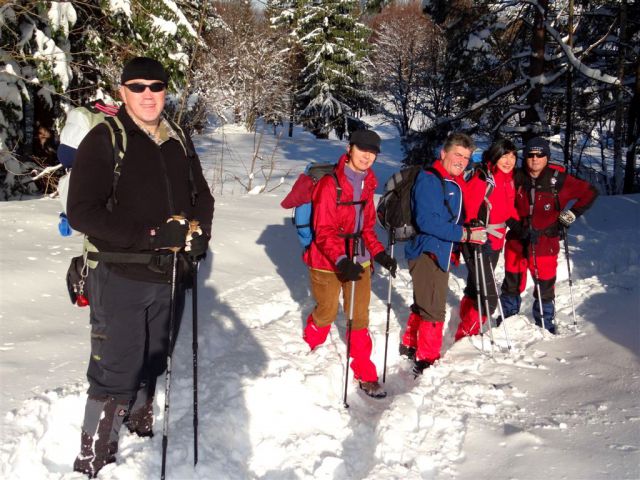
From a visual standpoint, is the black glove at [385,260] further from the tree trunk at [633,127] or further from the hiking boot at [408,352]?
the tree trunk at [633,127]

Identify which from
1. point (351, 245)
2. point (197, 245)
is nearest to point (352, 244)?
point (351, 245)

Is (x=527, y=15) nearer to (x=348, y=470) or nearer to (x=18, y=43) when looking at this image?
(x=18, y=43)

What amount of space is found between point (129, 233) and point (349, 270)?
1.75 meters

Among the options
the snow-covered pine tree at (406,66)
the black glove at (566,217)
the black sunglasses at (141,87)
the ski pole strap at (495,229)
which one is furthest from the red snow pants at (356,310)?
the snow-covered pine tree at (406,66)

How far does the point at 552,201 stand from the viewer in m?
5.41

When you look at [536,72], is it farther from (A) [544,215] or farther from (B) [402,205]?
(B) [402,205]

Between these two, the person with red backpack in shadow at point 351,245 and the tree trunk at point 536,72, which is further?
the tree trunk at point 536,72

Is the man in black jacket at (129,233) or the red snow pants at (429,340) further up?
the man in black jacket at (129,233)

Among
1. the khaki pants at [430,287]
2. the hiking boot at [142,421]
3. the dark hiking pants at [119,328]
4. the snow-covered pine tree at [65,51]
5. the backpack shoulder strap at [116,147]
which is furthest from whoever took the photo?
the snow-covered pine tree at [65,51]

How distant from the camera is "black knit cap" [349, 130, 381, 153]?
4.00 metres

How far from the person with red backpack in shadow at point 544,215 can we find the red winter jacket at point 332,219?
6.50ft

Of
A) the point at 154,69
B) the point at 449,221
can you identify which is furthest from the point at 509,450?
the point at 154,69

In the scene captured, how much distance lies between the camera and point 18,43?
28.9 ft

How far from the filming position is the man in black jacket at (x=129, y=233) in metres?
2.60
